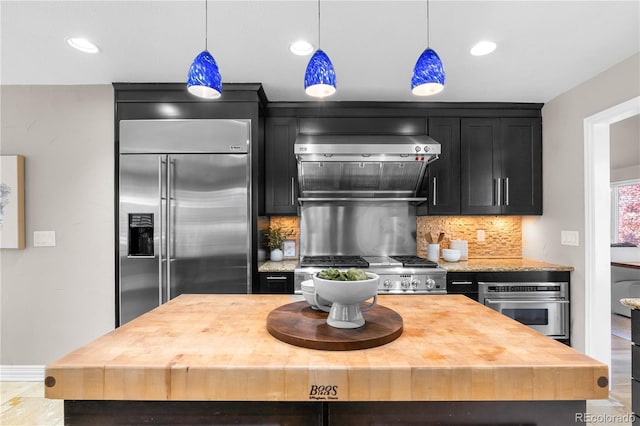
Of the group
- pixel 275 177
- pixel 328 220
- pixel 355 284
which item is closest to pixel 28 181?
pixel 275 177

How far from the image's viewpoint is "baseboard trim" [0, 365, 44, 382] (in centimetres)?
296

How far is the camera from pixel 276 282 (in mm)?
2965

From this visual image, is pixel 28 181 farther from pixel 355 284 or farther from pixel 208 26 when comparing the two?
pixel 355 284

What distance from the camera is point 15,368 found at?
9.78ft

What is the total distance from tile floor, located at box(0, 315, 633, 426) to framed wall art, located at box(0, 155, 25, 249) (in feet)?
3.82

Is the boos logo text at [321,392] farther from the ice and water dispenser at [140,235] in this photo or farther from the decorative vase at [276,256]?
the decorative vase at [276,256]

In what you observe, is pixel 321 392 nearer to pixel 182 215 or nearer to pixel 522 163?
pixel 182 215

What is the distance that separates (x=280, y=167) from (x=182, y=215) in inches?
39.1

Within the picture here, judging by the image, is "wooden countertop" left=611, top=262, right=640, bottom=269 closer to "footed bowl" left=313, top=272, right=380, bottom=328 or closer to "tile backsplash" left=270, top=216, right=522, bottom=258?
"tile backsplash" left=270, top=216, right=522, bottom=258

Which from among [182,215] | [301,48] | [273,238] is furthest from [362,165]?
[182,215]

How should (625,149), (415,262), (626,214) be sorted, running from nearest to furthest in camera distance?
(415,262) < (625,149) < (626,214)

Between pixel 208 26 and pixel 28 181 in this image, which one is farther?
pixel 28 181

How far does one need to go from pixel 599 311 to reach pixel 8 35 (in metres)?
4.62

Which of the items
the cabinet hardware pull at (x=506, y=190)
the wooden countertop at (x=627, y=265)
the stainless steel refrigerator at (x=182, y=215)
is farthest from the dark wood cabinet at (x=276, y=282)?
the wooden countertop at (x=627, y=265)
